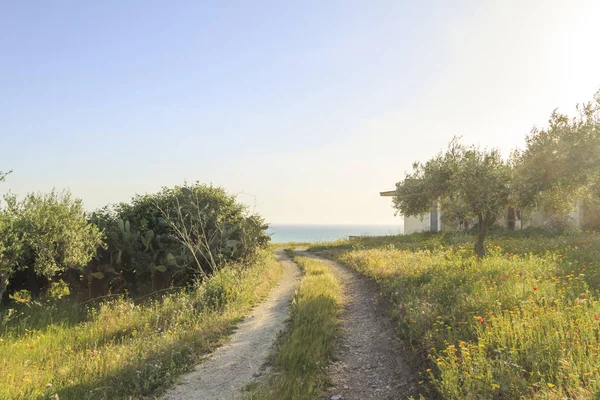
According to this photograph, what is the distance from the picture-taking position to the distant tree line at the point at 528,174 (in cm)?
1280

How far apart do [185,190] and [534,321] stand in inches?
562

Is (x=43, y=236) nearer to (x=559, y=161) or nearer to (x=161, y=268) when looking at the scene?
(x=161, y=268)

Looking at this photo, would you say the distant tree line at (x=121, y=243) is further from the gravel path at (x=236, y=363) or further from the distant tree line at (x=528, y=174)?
the distant tree line at (x=528, y=174)

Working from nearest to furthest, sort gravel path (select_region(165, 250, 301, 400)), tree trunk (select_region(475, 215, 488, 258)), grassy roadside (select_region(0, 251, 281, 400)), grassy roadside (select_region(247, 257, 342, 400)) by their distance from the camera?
grassy roadside (select_region(247, 257, 342, 400))
gravel path (select_region(165, 250, 301, 400))
grassy roadside (select_region(0, 251, 281, 400))
tree trunk (select_region(475, 215, 488, 258))

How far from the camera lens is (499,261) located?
12594mm

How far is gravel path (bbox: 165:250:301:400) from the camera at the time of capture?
5703 millimetres

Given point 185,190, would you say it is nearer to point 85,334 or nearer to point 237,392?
point 85,334

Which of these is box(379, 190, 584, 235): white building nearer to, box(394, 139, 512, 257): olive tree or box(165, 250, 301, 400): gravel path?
box(394, 139, 512, 257): olive tree

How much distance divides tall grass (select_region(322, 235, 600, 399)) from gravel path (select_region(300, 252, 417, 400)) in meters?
0.41

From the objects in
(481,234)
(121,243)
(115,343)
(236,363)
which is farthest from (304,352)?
(481,234)

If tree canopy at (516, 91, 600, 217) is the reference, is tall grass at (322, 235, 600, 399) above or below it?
below

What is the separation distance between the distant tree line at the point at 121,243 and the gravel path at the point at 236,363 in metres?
4.00

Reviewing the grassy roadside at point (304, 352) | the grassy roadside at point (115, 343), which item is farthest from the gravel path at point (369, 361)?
the grassy roadside at point (115, 343)


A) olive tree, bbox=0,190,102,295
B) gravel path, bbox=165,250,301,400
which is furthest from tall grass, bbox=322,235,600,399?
olive tree, bbox=0,190,102,295
